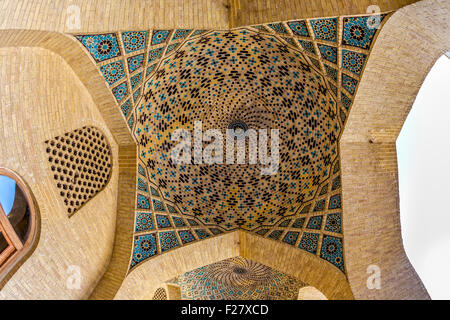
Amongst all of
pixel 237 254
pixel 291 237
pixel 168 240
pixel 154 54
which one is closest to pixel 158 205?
pixel 168 240

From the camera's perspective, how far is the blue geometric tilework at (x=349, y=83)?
4.96 meters

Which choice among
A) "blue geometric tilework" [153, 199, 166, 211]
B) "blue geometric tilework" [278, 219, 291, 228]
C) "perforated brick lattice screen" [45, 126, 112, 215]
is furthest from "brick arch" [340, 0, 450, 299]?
"perforated brick lattice screen" [45, 126, 112, 215]

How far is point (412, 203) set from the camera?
5773 millimetres

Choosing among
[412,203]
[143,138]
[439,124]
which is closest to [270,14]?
[143,138]

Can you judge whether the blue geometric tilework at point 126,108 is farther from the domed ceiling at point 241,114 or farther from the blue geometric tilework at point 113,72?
the blue geometric tilework at point 113,72

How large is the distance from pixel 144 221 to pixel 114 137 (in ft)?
4.10

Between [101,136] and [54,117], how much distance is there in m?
0.84

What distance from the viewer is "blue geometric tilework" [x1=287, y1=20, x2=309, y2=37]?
4719 mm

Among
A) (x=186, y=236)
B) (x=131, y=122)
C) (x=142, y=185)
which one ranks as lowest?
(x=186, y=236)

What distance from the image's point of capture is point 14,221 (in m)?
4.44

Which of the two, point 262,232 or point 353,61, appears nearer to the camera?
point 353,61

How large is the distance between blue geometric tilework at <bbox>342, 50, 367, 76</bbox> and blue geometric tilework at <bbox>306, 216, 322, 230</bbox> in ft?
6.74

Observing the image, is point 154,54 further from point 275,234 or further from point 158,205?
point 275,234
